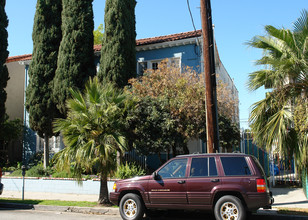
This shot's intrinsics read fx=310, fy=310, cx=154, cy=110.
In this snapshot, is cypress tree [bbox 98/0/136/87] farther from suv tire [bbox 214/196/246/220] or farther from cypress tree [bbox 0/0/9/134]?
suv tire [bbox 214/196/246/220]

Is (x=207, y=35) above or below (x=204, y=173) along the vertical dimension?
above

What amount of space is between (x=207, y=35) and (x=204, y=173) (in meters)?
4.66

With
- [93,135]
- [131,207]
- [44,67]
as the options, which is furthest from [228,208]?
[44,67]

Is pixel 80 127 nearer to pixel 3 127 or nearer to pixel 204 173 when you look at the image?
pixel 204 173

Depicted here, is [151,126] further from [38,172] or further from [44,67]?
[44,67]

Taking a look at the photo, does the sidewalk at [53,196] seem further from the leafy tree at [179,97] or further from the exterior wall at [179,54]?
the exterior wall at [179,54]

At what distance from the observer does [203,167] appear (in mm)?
7930

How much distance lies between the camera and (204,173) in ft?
25.7

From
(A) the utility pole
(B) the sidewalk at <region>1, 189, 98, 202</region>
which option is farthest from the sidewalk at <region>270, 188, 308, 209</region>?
(B) the sidewalk at <region>1, 189, 98, 202</region>

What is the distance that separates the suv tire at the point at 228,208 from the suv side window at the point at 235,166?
0.60 m

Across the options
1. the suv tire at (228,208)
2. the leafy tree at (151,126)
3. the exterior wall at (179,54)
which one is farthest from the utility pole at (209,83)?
the exterior wall at (179,54)

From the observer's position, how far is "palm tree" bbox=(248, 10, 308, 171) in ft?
30.7

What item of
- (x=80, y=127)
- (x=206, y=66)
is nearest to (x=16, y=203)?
(x=80, y=127)

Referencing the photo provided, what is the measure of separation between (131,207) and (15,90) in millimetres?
18593
